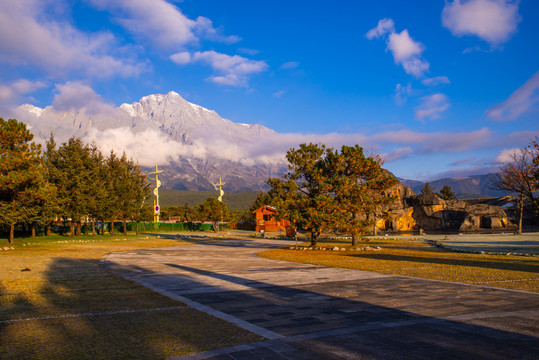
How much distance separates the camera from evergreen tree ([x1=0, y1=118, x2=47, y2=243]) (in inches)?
1038

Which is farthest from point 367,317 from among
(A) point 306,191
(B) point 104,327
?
(A) point 306,191

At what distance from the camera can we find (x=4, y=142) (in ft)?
89.6

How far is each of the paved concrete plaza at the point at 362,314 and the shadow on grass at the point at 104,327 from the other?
52cm

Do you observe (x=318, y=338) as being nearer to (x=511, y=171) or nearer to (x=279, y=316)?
(x=279, y=316)

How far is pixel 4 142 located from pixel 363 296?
1135 inches

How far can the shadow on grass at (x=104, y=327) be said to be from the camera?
525cm

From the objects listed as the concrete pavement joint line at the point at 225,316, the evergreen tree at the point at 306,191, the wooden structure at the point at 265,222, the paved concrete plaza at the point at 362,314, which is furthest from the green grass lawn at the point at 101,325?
the wooden structure at the point at 265,222

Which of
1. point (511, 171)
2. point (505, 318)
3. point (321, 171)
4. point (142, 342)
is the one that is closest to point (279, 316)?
point (142, 342)

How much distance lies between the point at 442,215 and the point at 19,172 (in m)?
70.6

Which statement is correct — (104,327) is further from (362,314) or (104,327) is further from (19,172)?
(19,172)

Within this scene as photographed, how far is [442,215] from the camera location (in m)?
73.6

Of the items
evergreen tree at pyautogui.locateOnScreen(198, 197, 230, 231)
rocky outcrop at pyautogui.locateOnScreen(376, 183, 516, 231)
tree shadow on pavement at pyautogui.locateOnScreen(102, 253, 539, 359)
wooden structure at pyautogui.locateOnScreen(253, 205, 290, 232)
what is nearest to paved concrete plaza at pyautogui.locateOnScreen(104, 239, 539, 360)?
tree shadow on pavement at pyautogui.locateOnScreen(102, 253, 539, 359)

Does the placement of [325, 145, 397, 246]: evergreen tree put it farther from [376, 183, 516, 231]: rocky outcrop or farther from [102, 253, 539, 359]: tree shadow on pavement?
[376, 183, 516, 231]: rocky outcrop

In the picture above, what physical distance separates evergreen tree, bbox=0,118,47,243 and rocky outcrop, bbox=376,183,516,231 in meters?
55.9
